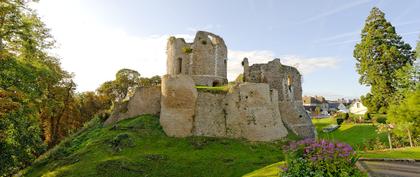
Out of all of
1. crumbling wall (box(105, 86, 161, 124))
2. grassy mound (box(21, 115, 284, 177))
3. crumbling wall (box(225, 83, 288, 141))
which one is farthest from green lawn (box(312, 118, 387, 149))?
crumbling wall (box(105, 86, 161, 124))

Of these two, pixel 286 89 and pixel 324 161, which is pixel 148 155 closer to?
pixel 324 161

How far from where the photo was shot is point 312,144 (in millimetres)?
9719

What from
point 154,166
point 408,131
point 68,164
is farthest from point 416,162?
point 68,164

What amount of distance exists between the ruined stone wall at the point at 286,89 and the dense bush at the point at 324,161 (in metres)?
20.8

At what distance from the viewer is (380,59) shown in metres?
38.3

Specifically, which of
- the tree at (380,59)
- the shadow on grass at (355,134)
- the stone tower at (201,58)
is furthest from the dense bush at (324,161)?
the tree at (380,59)

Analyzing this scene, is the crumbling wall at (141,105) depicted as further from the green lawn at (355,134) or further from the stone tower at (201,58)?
the green lawn at (355,134)

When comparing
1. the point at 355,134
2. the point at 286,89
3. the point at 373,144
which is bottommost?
the point at 373,144

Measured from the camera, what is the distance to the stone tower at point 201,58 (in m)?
35.1

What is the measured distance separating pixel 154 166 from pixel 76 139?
1164cm

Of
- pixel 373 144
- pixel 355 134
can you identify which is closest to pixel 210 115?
pixel 373 144

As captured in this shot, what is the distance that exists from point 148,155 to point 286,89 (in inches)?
690

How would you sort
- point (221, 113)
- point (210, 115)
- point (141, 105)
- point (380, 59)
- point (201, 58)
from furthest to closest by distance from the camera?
point (380, 59) < point (201, 58) < point (141, 105) < point (221, 113) < point (210, 115)

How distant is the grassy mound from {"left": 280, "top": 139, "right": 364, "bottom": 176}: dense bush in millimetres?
10142
